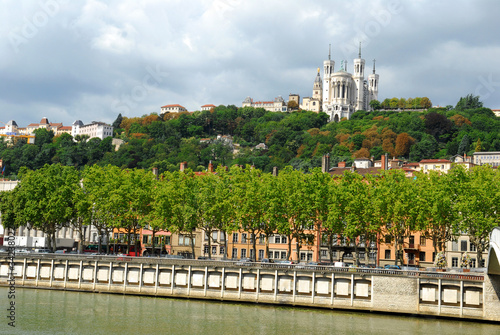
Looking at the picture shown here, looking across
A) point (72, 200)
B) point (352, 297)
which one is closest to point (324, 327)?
point (352, 297)

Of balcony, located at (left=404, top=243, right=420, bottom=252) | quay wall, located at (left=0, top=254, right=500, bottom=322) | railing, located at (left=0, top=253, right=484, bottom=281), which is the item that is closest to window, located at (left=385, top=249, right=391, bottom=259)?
balcony, located at (left=404, top=243, right=420, bottom=252)

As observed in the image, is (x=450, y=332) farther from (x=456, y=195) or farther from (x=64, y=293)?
(x=64, y=293)

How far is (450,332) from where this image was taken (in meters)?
54.2

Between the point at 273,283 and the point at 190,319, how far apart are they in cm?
1310

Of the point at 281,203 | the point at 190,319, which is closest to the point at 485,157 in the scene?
the point at 281,203

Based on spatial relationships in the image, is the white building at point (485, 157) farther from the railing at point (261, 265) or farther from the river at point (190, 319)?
the river at point (190, 319)

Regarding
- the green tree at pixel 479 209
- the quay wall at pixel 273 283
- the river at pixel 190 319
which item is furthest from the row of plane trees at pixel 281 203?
the river at pixel 190 319

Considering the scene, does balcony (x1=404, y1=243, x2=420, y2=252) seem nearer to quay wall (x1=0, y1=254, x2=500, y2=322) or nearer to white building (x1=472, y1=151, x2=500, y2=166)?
quay wall (x1=0, y1=254, x2=500, y2=322)

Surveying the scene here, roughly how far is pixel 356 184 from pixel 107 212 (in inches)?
1266

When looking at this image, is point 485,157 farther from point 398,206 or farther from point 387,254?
point 398,206

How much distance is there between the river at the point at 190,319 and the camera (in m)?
52.0

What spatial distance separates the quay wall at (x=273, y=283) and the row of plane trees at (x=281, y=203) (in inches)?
427

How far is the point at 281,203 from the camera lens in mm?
79250

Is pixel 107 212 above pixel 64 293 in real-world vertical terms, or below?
above
